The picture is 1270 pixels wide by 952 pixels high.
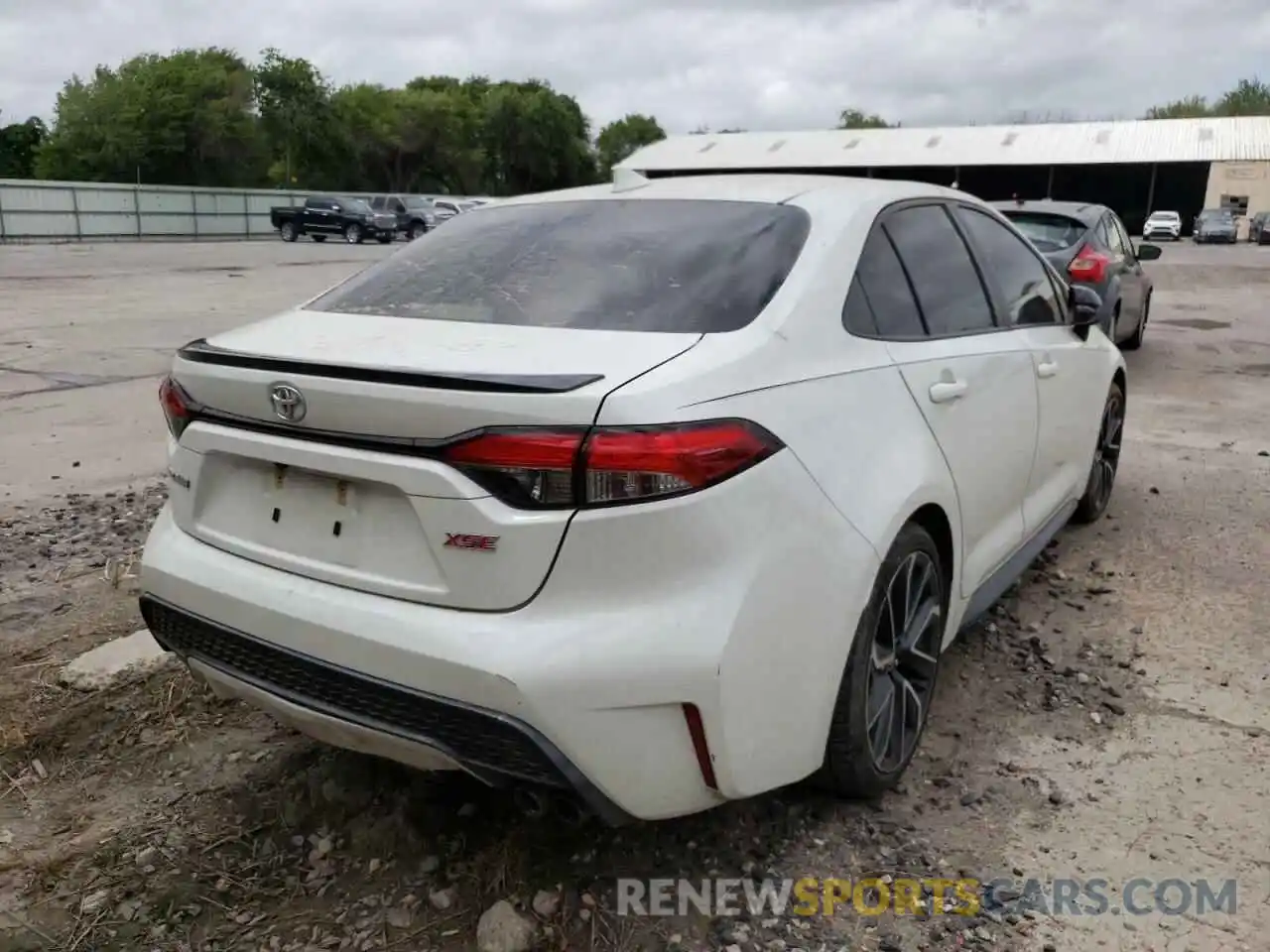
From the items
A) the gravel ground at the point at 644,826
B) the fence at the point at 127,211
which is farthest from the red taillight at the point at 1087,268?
the fence at the point at 127,211

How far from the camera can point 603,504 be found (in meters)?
2.09

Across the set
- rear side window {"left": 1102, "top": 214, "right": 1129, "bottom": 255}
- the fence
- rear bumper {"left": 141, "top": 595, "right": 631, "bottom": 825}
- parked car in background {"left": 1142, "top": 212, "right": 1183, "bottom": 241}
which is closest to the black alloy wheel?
rear bumper {"left": 141, "top": 595, "right": 631, "bottom": 825}

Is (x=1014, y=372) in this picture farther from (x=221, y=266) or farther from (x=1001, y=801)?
(x=221, y=266)

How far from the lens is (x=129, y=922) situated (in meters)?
2.52

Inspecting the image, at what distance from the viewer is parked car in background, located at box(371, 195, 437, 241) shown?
40188mm

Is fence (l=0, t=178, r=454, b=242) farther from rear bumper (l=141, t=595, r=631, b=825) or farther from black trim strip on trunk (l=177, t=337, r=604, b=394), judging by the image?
black trim strip on trunk (l=177, t=337, r=604, b=394)

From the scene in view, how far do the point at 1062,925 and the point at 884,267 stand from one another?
1740 mm

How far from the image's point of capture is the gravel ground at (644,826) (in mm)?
2494

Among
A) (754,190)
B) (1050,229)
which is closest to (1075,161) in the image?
(1050,229)

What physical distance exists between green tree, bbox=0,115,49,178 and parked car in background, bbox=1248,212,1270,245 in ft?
195

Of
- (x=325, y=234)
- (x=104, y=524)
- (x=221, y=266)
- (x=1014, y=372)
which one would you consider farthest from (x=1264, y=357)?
(x=325, y=234)

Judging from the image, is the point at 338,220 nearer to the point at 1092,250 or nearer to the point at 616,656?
the point at 1092,250

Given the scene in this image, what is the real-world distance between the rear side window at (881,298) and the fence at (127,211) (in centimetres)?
4001

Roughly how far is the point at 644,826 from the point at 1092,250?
7.89 m
